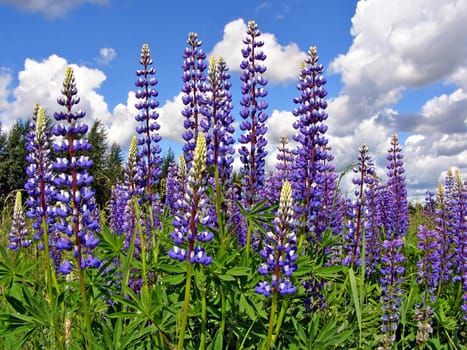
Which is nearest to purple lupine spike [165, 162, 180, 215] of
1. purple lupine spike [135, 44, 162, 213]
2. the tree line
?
purple lupine spike [135, 44, 162, 213]

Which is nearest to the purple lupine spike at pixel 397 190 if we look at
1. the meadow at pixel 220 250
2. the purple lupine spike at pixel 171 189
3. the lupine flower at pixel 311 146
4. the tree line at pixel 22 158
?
A: the meadow at pixel 220 250

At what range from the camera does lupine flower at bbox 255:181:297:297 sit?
2.93m

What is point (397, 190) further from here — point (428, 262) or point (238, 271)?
point (238, 271)

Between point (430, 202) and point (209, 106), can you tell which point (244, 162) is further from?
point (430, 202)

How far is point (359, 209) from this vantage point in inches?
184

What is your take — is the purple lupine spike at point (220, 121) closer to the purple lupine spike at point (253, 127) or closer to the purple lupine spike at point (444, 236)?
the purple lupine spike at point (253, 127)

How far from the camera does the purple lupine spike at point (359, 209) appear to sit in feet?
15.2

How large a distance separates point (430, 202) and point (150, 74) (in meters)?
6.36

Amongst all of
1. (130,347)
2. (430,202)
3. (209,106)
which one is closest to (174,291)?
(130,347)

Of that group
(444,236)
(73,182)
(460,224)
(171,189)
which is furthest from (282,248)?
(171,189)

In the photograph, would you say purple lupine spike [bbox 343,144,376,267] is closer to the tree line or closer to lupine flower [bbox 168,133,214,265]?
lupine flower [bbox 168,133,214,265]

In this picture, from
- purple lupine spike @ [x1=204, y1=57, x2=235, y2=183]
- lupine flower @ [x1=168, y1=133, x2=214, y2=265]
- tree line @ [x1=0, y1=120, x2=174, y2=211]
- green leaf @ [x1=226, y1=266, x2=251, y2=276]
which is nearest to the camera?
lupine flower @ [x1=168, y1=133, x2=214, y2=265]

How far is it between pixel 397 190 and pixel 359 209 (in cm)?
204

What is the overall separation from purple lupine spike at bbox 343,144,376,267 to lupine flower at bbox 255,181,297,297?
173 cm
